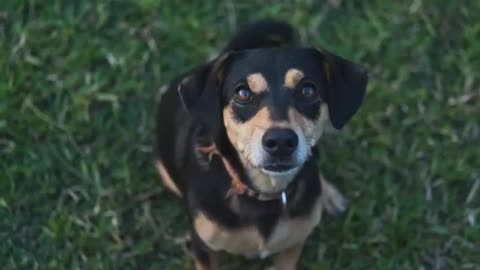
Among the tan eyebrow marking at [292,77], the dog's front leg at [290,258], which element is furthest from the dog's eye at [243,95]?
the dog's front leg at [290,258]

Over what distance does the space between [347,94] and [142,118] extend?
1539mm

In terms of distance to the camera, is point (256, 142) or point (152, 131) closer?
point (256, 142)

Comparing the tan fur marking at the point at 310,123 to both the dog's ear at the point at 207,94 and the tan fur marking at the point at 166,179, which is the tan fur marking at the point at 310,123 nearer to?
the dog's ear at the point at 207,94

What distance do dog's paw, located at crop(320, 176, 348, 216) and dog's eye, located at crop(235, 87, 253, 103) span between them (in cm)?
115

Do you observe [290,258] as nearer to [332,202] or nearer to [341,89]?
[332,202]

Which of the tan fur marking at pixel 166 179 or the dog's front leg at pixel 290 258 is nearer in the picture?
the dog's front leg at pixel 290 258

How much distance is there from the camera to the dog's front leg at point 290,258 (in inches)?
182

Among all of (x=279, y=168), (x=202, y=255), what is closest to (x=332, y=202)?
(x=202, y=255)

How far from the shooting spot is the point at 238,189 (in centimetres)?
422

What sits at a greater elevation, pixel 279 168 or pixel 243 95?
pixel 243 95

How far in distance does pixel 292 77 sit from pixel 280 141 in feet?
0.87

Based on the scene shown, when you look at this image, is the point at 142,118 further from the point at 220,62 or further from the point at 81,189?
the point at 220,62

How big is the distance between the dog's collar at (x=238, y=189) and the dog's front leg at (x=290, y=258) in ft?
1.30

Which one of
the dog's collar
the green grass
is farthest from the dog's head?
the green grass
